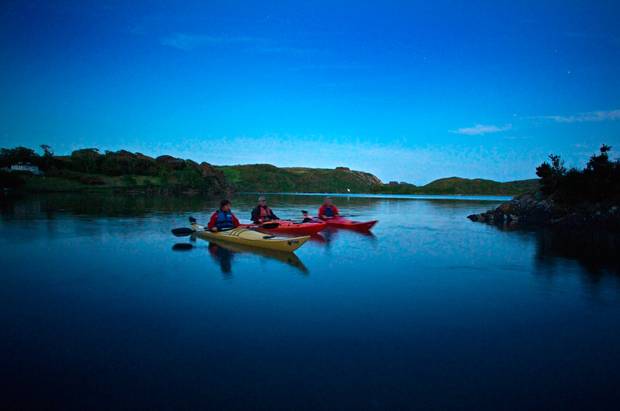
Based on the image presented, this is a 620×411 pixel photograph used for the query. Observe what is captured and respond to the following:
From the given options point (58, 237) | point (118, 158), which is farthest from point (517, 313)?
point (118, 158)

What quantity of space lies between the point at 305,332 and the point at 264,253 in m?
7.40

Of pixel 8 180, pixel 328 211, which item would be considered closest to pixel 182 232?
pixel 328 211

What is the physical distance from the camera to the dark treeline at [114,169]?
96.1m

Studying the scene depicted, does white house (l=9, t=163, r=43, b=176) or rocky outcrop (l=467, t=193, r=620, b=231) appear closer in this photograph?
rocky outcrop (l=467, t=193, r=620, b=231)

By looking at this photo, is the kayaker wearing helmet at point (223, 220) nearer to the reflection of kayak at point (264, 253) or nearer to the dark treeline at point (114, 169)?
the reflection of kayak at point (264, 253)

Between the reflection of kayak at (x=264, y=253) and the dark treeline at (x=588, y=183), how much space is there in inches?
810

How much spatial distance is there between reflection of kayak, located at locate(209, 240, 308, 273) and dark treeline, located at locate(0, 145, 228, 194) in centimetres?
8119

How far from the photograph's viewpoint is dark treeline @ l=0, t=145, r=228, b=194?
96.1m

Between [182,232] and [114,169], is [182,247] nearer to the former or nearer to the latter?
[182,232]

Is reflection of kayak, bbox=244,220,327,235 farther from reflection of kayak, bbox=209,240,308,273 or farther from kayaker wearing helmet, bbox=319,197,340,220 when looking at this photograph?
kayaker wearing helmet, bbox=319,197,340,220

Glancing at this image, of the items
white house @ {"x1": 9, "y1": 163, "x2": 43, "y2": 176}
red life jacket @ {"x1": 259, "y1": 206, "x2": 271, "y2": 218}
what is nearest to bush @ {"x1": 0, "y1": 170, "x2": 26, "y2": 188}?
white house @ {"x1": 9, "y1": 163, "x2": 43, "y2": 176}

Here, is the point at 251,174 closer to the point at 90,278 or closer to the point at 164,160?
the point at 164,160

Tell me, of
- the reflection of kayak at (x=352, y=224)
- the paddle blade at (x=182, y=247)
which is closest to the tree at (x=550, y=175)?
the reflection of kayak at (x=352, y=224)

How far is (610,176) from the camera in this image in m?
22.8
